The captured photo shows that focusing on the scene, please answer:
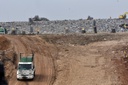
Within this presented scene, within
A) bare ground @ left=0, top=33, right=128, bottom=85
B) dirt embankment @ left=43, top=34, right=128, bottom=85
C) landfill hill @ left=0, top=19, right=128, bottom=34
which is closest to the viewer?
dirt embankment @ left=43, top=34, right=128, bottom=85

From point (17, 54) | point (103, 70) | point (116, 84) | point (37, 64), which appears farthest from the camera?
point (17, 54)

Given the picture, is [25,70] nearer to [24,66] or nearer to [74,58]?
[24,66]

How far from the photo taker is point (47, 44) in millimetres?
63781

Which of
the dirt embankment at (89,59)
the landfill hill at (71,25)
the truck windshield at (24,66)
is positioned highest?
the landfill hill at (71,25)

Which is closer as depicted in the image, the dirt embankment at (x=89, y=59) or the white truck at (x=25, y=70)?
the white truck at (x=25, y=70)

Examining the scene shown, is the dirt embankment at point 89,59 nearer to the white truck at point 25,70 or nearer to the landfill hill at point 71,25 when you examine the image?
the white truck at point 25,70

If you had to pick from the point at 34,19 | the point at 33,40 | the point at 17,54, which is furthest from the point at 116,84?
the point at 34,19

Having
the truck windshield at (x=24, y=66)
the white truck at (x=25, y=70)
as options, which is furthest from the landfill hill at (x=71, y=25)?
the truck windshield at (x=24, y=66)

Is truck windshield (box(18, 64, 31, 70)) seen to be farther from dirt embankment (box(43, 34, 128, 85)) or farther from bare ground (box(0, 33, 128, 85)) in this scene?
dirt embankment (box(43, 34, 128, 85))

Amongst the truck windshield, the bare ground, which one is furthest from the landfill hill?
the truck windshield

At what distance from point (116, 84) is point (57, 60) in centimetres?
1559

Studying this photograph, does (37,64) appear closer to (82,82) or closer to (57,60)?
(57,60)

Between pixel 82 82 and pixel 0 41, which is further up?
pixel 0 41

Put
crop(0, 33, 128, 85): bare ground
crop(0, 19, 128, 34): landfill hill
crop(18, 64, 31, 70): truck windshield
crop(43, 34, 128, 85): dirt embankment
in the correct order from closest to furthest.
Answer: crop(18, 64, 31, 70): truck windshield → crop(43, 34, 128, 85): dirt embankment → crop(0, 33, 128, 85): bare ground → crop(0, 19, 128, 34): landfill hill
